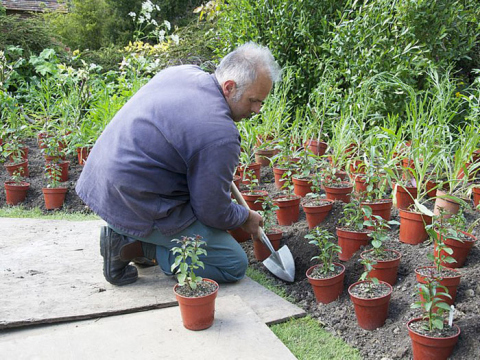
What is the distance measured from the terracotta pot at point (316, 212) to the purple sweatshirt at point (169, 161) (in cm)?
65

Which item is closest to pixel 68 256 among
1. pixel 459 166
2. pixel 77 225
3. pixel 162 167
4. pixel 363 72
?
pixel 77 225

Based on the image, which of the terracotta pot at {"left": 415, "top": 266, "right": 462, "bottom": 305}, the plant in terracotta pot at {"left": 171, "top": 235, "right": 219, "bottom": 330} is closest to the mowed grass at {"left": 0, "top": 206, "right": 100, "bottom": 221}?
the plant in terracotta pot at {"left": 171, "top": 235, "right": 219, "bottom": 330}

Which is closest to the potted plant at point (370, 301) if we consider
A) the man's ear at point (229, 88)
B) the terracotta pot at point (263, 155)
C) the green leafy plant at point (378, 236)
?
the green leafy plant at point (378, 236)

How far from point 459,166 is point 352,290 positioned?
4.59 ft

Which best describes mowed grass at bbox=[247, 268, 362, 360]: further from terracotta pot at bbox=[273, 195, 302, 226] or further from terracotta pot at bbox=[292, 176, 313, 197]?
terracotta pot at bbox=[292, 176, 313, 197]

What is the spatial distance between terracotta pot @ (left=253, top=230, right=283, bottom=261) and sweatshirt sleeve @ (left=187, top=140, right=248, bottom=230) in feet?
1.99

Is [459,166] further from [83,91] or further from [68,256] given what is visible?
[83,91]

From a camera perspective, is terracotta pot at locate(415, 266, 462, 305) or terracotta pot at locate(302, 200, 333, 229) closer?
terracotta pot at locate(415, 266, 462, 305)

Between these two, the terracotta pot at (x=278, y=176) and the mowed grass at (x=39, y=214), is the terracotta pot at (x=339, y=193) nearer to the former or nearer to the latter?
the terracotta pot at (x=278, y=176)

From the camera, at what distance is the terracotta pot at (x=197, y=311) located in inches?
89.1

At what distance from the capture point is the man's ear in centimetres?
267

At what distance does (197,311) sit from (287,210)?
4.87ft

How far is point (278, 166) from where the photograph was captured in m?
4.43

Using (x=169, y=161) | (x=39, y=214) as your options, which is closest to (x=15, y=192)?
(x=39, y=214)
